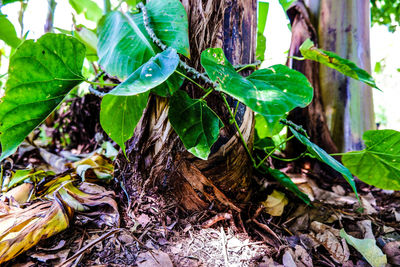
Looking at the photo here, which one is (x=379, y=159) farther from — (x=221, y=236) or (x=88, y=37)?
(x=88, y=37)

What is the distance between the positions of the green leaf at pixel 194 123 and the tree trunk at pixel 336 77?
711mm

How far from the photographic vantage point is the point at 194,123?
53cm

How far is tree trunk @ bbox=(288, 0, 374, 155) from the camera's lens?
105cm

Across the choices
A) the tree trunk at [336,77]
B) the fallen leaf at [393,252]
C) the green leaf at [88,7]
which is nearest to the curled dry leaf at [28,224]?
the fallen leaf at [393,252]

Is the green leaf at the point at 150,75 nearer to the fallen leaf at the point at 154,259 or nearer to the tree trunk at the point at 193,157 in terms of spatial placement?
the tree trunk at the point at 193,157

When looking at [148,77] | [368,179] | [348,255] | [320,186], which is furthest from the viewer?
[320,186]

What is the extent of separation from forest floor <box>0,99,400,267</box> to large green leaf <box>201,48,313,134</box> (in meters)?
0.34

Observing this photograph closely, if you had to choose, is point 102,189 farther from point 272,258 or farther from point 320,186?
point 320,186

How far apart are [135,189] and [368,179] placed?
0.73 m

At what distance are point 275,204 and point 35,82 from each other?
698 mm


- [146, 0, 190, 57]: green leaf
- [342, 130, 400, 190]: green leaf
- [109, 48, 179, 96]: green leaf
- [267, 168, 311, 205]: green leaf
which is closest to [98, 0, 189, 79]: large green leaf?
[146, 0, 190, 57]: green leaf

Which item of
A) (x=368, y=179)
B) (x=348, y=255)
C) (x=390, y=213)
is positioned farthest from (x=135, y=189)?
(x=390, y=213)

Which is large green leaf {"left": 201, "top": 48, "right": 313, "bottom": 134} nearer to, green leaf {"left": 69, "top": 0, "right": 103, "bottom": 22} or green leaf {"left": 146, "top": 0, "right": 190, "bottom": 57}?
green leaf {"left": 146, "top": 0, "right": 190, "bottom": 57}

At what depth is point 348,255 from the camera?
610 mm
